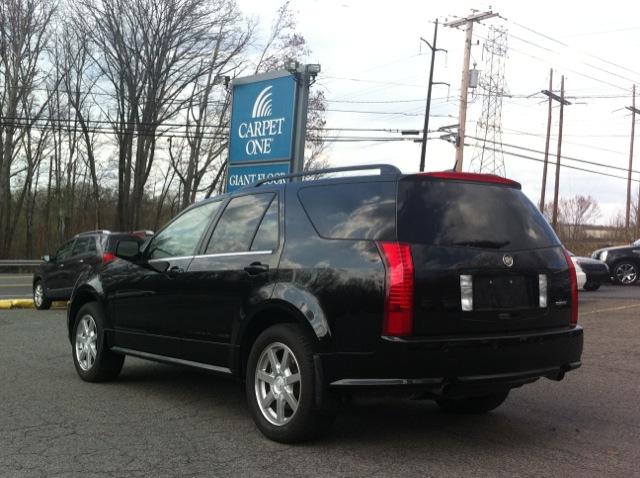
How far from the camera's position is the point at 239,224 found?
5.43 metres

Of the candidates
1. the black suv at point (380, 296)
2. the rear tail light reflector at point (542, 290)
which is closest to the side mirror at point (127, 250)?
the black suv at point (380, 296)

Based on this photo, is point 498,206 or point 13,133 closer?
point 498,206

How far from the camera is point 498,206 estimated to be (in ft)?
15.4

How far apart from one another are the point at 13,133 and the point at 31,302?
28121 mm

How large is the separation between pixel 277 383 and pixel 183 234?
1964mm

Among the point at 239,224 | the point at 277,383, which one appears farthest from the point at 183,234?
the point at 277,383

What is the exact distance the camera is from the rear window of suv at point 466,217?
430 centimetres

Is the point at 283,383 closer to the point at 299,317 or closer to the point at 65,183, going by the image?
the point at 299,317

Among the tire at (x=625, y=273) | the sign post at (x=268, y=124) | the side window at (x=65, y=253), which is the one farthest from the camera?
the tire at (x=625, y=273)

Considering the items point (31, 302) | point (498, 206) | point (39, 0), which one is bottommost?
point (31, 302)

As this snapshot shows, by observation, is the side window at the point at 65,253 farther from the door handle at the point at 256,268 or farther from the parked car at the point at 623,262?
the parked car at the point at 623,262

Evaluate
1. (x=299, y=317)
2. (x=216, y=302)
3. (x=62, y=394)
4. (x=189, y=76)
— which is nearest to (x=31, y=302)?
(x=62, y=394)

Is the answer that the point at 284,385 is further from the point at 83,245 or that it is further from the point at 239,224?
the point at 83,245

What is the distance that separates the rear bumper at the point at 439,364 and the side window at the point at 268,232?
1055 mm
